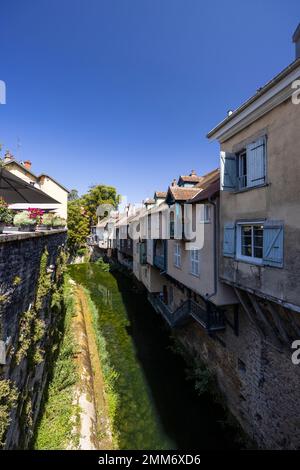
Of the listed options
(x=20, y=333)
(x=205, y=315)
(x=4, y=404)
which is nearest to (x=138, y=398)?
(x=205, y=315)

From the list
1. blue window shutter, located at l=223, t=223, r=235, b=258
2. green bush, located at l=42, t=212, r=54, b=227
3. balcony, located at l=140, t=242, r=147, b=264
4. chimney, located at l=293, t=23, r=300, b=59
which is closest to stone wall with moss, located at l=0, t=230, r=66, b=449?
green bush, located at l=42, t=212, r=54, b=227

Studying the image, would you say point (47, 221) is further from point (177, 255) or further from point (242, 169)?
point (242, 169)

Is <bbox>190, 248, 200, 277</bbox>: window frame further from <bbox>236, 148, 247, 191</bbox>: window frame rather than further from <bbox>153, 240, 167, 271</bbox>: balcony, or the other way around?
<bbox>153, 240, 167, 271</bbox>: balcony

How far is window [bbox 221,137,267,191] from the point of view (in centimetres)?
739

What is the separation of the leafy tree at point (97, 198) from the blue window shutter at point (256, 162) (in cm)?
4873

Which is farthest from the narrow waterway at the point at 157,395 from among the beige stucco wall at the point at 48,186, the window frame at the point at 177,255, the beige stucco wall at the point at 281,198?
the beige stucco wall at the point at 48,186

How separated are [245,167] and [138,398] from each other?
497 inches

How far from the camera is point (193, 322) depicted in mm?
15289

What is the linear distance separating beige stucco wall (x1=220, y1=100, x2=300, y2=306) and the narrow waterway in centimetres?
794

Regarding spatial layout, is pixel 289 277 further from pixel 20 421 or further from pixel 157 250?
pixel 157 250

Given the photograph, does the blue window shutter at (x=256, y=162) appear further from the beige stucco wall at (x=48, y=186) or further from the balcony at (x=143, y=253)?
the beige stucco wall at (x=48, y=186)

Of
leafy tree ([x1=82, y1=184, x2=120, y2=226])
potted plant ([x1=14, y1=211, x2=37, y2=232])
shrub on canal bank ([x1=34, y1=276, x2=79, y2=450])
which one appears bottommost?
shrub on canal bank ([x1=34, y1=276, x2=79, y2=450])

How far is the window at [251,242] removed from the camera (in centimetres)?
777

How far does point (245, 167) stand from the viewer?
8617 mm
